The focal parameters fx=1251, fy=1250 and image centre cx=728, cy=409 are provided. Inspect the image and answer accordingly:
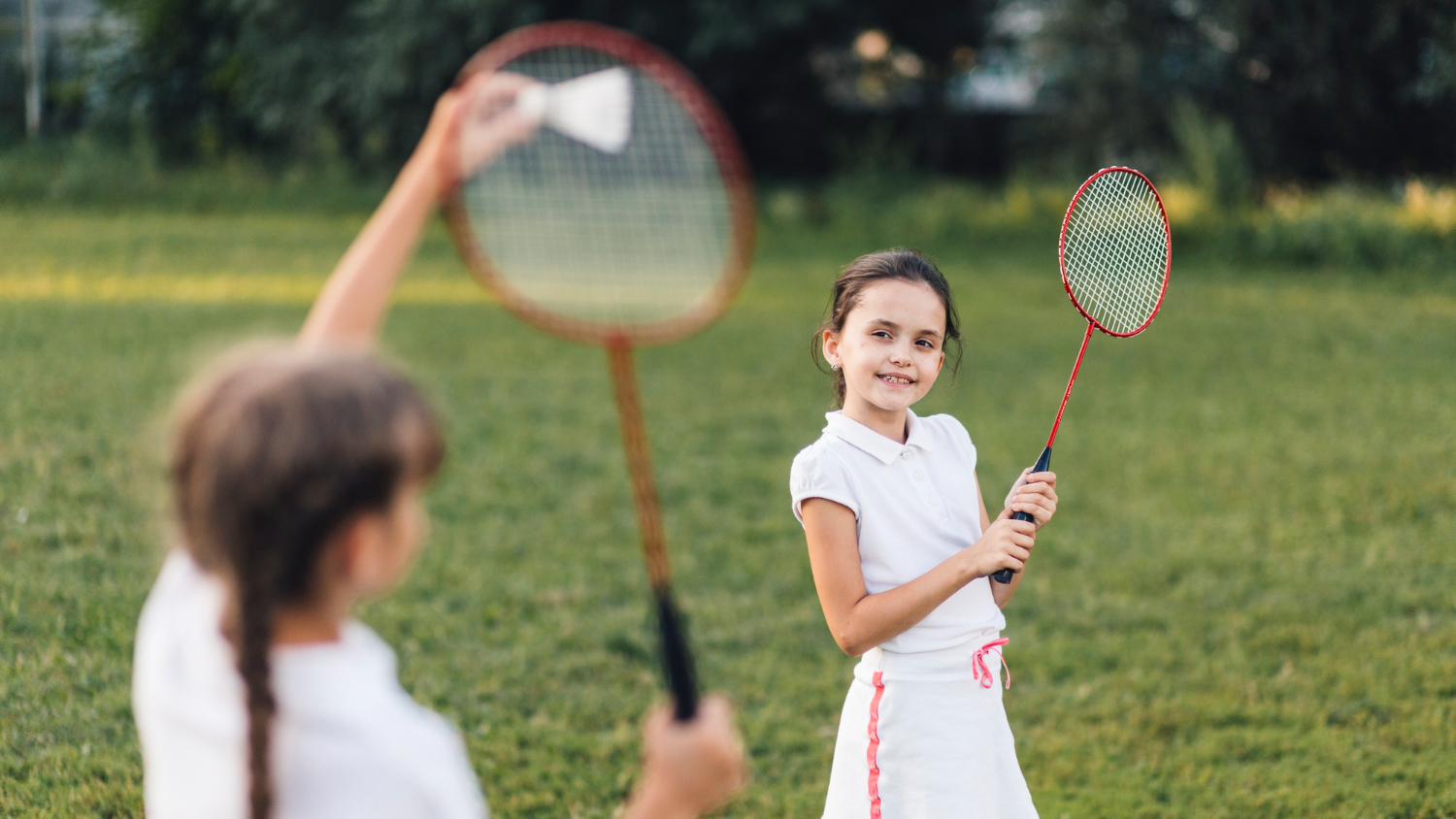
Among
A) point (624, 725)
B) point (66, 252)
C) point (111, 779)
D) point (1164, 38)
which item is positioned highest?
point (1164, 38)

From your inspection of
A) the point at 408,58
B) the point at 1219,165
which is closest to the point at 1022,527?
the point at 1219,165

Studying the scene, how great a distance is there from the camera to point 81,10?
21.0 m

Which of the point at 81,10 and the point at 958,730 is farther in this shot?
the point at 81,10

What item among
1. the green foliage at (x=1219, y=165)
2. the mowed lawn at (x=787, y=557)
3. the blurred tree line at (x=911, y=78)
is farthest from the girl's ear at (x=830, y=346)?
the green foliage at (x=1219, y=165)

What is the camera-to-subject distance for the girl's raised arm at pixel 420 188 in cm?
142

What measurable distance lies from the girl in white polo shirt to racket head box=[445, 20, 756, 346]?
0.61 metres

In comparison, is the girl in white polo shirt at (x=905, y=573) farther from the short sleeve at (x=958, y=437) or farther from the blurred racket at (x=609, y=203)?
the blurred racket at (x=609, y=203)

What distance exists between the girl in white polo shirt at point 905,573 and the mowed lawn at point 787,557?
1018 mm

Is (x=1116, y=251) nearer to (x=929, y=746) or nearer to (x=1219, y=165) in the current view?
(x=929, y=746)

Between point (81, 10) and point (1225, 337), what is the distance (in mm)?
19622

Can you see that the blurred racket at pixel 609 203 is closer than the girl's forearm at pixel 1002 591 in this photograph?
Yes

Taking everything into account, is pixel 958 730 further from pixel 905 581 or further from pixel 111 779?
pixel 111 779

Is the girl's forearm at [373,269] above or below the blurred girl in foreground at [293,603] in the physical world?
above

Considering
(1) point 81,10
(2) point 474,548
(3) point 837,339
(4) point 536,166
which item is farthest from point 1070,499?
(1) point 81,10
